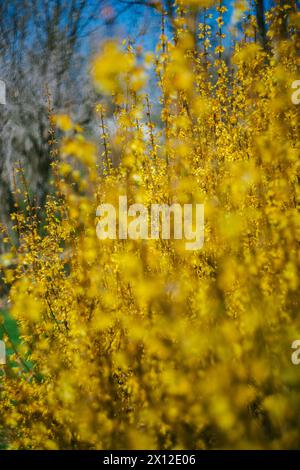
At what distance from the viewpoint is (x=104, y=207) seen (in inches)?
102

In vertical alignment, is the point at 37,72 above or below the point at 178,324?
above

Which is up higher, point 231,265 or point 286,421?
point 231,265

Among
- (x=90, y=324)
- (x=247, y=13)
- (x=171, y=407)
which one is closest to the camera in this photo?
(x=171, y=407)

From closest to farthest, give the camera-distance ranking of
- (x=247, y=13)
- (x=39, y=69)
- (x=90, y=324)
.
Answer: (x=90, y=324) < (x=247, y=13) < (x=39, y=69)

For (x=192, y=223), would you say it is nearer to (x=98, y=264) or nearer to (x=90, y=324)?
(x=98, y=264)

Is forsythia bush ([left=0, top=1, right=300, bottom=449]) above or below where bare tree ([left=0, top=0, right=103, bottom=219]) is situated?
below

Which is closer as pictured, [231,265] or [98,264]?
[231,265]

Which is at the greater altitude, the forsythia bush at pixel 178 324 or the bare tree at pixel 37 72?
the bare tree at pixel 37 72

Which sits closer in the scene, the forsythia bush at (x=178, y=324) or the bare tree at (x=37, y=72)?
the forsythia bush at (x=178, y=324)

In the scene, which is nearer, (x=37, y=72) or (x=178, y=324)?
(x=178, y=324)

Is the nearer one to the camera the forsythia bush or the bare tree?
the forsythia bush
